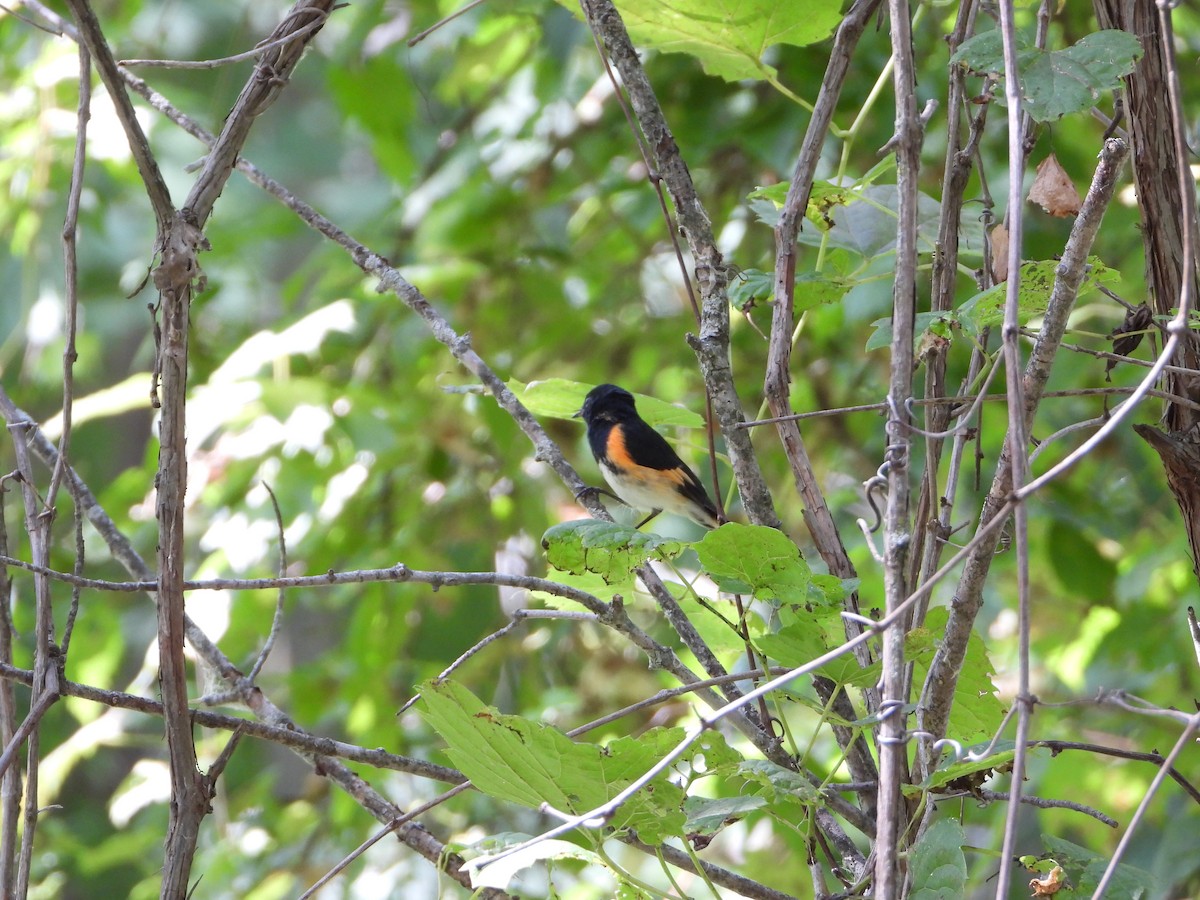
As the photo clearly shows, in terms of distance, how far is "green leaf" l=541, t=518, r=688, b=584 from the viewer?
1.01 m

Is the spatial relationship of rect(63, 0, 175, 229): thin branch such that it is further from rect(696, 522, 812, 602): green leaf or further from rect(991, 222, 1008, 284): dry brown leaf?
rect(991, 222, 1008, 284): dry brown leaf

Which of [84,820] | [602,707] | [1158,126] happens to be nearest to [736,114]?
[602,707]

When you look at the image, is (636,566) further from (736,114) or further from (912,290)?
(736,114)

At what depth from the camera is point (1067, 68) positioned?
1072 mm

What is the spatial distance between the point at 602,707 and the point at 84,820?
428 cm

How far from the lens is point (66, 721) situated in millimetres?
5527

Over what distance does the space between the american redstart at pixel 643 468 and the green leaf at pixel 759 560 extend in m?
2.17

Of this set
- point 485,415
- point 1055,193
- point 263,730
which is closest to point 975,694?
point 1055,193

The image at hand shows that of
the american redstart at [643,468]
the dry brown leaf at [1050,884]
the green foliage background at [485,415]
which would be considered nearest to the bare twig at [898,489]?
the dry brown leaf at [1050,884]

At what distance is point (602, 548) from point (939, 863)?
388 mm

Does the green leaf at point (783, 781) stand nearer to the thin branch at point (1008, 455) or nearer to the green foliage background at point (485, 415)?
the thin branch at point (1008, 455)

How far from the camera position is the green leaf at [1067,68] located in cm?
103

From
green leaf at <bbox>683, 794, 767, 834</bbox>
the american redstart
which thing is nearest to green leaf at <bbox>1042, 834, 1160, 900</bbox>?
green leaf at <bbox>683, 794, 767, 834</bbox>

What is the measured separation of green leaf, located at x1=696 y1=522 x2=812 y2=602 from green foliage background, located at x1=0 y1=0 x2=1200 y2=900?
6.09 ft
